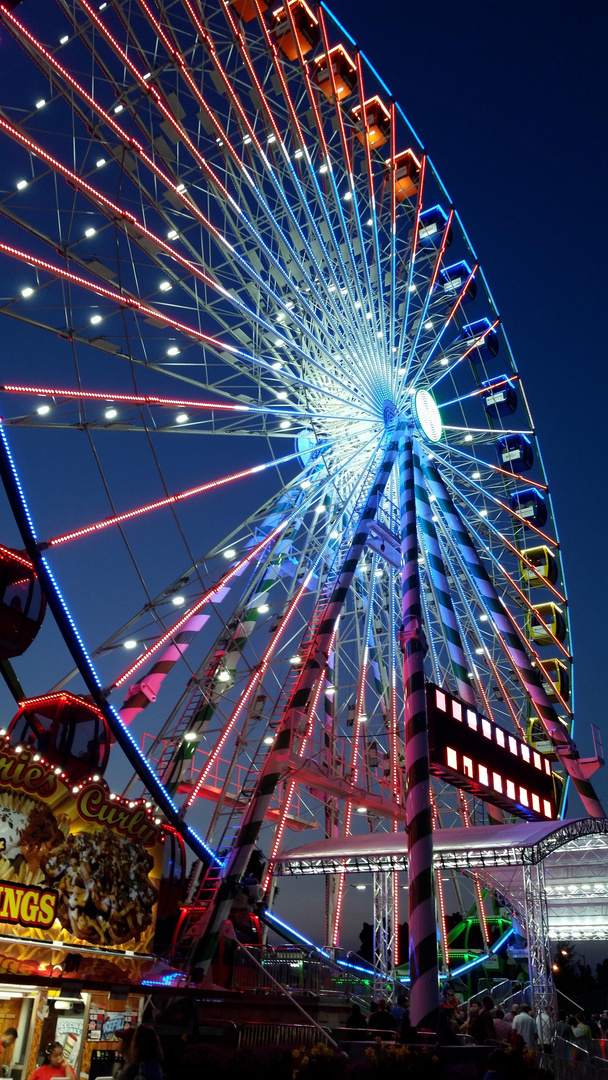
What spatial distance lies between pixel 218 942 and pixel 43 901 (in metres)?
3.83

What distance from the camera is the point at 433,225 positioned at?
77.7ft

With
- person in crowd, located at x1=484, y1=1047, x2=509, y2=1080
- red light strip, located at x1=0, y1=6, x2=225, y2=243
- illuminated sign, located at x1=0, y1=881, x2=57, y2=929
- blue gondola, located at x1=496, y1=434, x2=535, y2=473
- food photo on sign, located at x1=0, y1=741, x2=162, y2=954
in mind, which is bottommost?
person in crowd, located at x1=484, y1=1047, x2=509, y2=1080

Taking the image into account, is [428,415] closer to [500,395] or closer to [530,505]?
[500,395]

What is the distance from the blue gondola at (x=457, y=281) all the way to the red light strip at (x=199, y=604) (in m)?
9.20

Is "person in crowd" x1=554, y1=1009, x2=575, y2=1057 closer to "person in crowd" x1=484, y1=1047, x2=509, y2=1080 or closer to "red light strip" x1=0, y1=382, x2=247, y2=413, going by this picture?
"person in crowd" x1=484, y1=1047, x2=509, y2=1080

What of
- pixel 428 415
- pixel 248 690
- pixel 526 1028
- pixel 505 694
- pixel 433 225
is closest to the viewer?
pixel 526 1028

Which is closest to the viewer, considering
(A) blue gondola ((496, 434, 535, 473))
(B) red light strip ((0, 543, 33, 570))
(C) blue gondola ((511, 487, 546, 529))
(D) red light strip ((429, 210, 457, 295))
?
(B) red light strip ((0, 543, 33, 570))

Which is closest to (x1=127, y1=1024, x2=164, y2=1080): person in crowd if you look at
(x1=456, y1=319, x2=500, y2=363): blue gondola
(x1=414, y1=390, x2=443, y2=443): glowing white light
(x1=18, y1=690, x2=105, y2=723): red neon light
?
(x1=18, y1=690, x2=105, y2=723): red neon light

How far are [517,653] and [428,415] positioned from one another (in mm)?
6637

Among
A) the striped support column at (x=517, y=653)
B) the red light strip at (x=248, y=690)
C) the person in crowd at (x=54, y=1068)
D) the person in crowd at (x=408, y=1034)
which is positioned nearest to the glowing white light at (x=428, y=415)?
the striped support column at (x=517, y=653)

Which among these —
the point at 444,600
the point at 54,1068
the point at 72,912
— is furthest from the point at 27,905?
the point at 444,600

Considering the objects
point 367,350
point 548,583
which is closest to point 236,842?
point 367,350

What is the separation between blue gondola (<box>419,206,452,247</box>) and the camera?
23641 mm

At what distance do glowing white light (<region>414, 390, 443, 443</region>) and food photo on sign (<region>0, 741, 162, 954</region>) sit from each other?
12.8 meters
